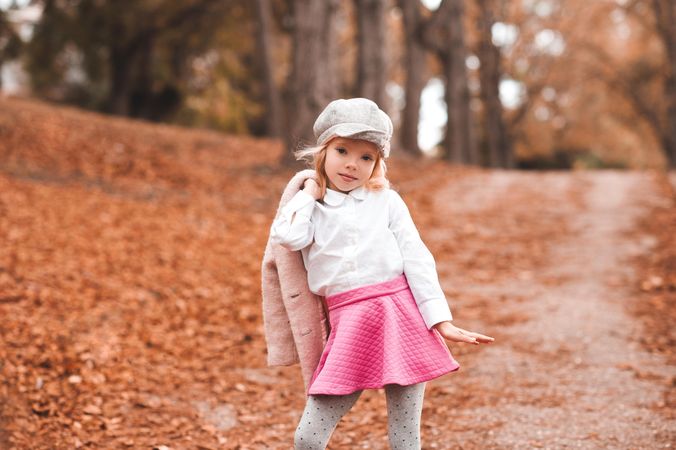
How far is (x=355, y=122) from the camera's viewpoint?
2.77m

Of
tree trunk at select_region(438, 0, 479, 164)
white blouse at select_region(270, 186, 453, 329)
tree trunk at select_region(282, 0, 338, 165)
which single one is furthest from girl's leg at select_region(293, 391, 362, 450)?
tree trunk at select_region(438, 0, 479, 164)

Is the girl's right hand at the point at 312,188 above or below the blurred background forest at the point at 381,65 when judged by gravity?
below

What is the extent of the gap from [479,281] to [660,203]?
457 cm

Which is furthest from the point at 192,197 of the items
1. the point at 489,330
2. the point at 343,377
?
the point at 343,377

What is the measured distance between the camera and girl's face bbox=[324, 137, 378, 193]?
2828 millimetres

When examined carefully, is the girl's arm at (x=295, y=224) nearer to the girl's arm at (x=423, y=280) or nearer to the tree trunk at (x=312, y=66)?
the girl's arm at (x=423, y=280)

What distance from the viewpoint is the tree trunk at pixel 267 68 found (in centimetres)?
1700

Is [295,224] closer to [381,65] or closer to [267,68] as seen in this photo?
[381,65]

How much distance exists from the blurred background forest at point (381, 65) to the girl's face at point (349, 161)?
8.13 m

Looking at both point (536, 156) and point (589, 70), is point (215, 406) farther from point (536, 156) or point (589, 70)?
point (536, 156)

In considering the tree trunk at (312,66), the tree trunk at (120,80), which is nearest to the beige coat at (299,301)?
the tree trunk at (312,66)

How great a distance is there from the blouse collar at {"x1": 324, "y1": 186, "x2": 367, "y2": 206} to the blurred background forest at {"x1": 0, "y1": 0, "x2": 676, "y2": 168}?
8.10 meters

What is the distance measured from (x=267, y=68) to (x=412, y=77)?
11.4 feet

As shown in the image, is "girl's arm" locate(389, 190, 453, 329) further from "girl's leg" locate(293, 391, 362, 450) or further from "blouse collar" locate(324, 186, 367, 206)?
"girl's leg" locate(293, 391, 362, 450)
